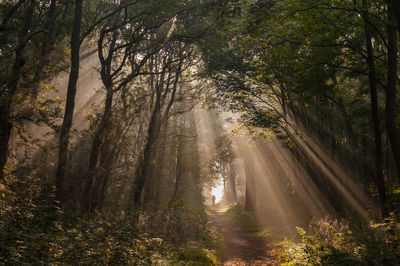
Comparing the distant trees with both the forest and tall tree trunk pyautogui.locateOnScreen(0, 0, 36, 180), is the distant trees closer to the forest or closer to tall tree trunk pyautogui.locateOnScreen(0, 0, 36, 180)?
the forest

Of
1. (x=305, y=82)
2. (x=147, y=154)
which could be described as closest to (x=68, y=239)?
(x=305, y=82)

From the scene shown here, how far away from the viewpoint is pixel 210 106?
19.2 metres

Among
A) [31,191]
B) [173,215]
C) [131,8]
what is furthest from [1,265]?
[131,8]

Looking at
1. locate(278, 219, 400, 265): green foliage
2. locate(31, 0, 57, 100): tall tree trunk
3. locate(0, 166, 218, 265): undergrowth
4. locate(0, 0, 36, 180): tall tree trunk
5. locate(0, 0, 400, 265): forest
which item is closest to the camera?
locate(0, 166, 218, 265): undergrowth

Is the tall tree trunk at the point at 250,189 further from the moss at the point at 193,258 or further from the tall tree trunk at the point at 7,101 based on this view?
the tall tree trunk at the point at 7,101

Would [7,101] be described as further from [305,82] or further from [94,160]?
[305,82]

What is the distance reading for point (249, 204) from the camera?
96.2ft

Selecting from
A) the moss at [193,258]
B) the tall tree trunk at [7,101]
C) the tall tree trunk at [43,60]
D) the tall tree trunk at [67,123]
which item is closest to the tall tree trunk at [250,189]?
the moss at [193,258]

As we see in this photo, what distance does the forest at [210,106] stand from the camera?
717cm

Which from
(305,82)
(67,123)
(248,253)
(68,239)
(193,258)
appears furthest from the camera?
(248,253)

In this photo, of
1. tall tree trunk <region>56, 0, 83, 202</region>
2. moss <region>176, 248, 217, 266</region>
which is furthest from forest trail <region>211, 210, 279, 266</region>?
tall tree trunk <region>56, 0, 83, 202</region>

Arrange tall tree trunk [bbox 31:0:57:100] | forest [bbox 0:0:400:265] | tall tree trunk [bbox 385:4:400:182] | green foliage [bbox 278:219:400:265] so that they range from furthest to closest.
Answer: tall tree trunk [bbox 31:0:57:100] < forest [bbox 0:0:400:265] < tall tree trunk [bbox 385:4:400:182] < green foliage [bbox 278:219:400:265]

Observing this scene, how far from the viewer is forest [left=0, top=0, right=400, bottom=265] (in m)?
7.17

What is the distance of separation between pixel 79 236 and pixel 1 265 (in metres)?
2.65
